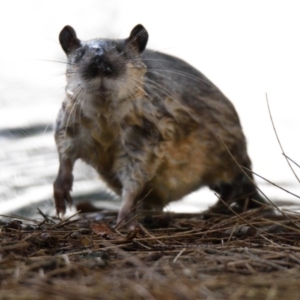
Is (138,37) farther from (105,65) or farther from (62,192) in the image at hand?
(62,192)

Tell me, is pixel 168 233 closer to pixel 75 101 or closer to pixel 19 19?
pixel 75 101

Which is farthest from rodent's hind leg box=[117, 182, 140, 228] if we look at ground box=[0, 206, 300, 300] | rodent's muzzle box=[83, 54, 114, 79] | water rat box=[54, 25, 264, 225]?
rodent's muzzle box=[83, 54, 114, 79]

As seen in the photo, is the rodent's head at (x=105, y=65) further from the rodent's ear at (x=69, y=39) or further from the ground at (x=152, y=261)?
the ground at (x=152, y=261)

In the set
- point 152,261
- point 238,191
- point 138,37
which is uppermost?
point 138,37

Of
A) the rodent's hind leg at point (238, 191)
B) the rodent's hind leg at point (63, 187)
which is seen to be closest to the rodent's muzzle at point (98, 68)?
the rodent's hind leg at point (63, 187)

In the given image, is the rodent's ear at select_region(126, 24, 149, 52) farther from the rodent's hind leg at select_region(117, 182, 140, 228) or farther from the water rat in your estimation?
the rodent's hind leg at select_region(117, 182, 140, 228)

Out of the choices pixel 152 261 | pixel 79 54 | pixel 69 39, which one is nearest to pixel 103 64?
pixel 79 54

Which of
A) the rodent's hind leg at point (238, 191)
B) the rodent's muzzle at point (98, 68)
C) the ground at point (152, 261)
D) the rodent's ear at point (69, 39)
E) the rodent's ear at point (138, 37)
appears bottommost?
the rodent's hind leg at point (238, 191)
